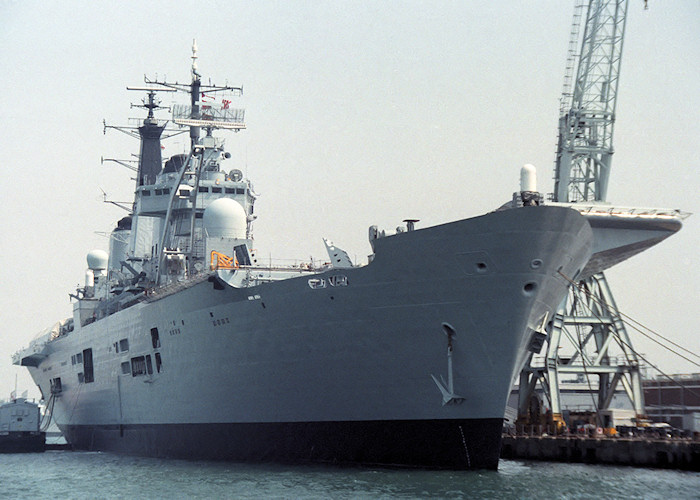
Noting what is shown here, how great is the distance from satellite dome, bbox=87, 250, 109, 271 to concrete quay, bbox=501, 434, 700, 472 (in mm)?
24781

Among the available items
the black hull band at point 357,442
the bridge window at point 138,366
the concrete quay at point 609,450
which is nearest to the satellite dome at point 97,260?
the bridge window at point 138,366

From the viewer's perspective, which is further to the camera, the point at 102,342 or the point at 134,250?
the point at 134,250

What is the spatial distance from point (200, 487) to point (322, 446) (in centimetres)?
378

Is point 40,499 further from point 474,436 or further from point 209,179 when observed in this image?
point 209,179

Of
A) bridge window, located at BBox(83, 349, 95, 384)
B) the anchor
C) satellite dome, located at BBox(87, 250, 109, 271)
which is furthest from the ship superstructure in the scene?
satellite dome, located at BBox(87, 250, 109, 271)

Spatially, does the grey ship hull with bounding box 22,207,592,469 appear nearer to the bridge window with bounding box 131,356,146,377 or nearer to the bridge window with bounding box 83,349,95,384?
the bridge window with bounding box 131,356,146,377

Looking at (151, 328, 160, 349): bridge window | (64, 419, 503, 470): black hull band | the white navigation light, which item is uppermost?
the white navigation light

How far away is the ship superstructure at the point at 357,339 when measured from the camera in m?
23.8

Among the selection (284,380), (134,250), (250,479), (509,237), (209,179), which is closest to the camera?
(509,237)

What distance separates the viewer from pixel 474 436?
24344 millimetres

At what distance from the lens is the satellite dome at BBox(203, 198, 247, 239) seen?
3447 cm

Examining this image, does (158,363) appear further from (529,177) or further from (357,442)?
(529,177)

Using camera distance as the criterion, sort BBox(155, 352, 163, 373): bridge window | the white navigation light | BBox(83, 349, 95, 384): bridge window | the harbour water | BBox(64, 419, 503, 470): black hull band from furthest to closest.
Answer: BBox(83, 349, 95, 384): bridge window
BBox(155, 352, 163, 373): bridge window
the white navigation light
BBox(64, 419, 503, 470): black hull band
the harbour water

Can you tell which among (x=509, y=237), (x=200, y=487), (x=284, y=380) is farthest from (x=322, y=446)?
(x=509, y=237)
